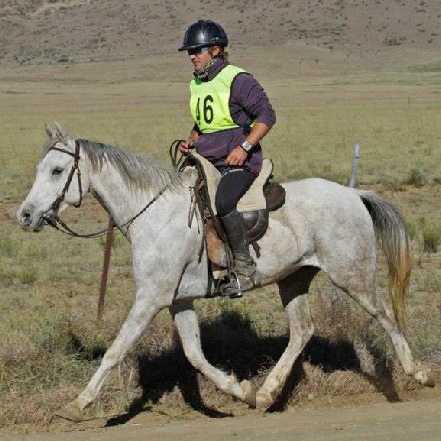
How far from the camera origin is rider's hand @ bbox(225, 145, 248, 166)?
7227mm

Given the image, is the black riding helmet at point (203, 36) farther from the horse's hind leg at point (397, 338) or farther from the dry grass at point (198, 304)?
the dry grass at point (198, 304)

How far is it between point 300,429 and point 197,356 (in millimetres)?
1086

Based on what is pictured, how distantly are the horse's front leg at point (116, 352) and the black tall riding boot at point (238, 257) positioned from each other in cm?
68

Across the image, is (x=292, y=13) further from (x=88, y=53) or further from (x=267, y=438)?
(x=267, y=438)

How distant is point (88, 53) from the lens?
416ft

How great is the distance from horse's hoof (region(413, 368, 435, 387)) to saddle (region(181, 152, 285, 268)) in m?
1.70

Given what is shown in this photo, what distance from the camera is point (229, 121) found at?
24.1ft

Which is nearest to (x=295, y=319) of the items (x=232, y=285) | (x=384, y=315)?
(x=384, y=315)

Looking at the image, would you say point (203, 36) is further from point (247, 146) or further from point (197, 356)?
point (197, 356)

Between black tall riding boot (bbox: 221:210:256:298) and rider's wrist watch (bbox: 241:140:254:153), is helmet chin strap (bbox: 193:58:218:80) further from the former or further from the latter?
black tall riding boot (bbox: 221:210:256:298)

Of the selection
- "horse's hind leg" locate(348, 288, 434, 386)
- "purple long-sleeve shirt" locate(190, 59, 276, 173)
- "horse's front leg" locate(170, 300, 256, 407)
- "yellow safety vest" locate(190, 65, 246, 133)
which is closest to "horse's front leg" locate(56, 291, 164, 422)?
"horse's front leg" locate(170, 300, 256, 407)

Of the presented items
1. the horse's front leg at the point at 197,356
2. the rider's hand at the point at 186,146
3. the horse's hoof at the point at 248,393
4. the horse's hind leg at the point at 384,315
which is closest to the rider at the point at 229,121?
the rider's hand at the point at 186,146

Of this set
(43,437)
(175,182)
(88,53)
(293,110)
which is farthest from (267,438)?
(88,53)

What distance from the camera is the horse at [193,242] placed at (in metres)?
6.87
